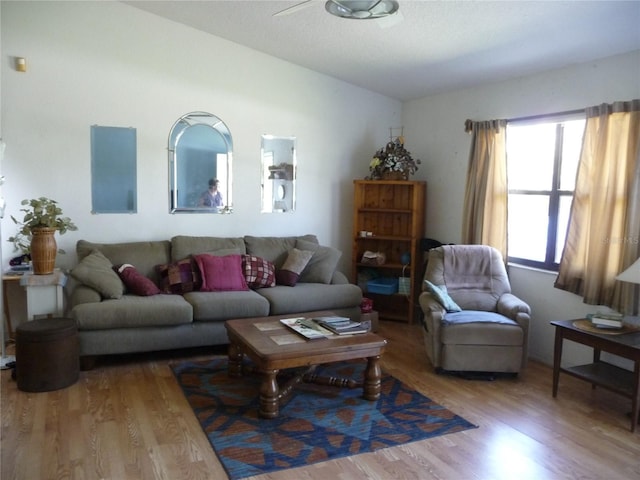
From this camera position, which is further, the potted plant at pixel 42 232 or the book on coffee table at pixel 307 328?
the potted plant at pixel 42 232

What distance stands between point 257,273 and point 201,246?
1.90 ft

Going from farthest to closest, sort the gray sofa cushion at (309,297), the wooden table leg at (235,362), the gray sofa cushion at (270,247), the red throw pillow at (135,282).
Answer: the gray sofa cushion at (270,247)
the gray sofa cushion at (309,297)
the red throw pillow at (135,282)
the wooden table leg at (235,362)

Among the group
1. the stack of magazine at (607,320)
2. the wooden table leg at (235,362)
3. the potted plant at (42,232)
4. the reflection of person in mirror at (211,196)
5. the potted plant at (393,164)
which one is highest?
the potted plant at (393,164)

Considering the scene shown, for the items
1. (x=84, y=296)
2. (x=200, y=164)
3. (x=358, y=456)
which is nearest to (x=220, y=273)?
(x=84, y=296)

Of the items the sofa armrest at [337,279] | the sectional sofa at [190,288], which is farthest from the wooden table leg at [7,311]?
the sofa armrest at [337,279]

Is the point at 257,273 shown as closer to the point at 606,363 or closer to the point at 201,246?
the point at 201,246

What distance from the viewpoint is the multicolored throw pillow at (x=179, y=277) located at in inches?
169

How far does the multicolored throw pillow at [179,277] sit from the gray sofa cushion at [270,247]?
0.68 metres

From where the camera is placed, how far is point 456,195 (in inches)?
199

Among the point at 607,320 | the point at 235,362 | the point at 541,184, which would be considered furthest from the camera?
the point at 541,184

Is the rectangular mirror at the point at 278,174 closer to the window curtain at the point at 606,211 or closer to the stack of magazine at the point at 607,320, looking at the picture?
the window curtain at the point at 606,211

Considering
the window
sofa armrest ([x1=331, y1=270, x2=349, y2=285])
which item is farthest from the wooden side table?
sofa armrest ([x1=331, y1=270, x2=349, y2=285])

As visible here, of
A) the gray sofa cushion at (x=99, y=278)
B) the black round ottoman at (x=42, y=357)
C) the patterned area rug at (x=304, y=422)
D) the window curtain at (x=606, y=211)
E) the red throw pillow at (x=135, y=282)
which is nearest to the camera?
the patterned area rug at (x=304, y=422)

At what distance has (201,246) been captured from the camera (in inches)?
183
